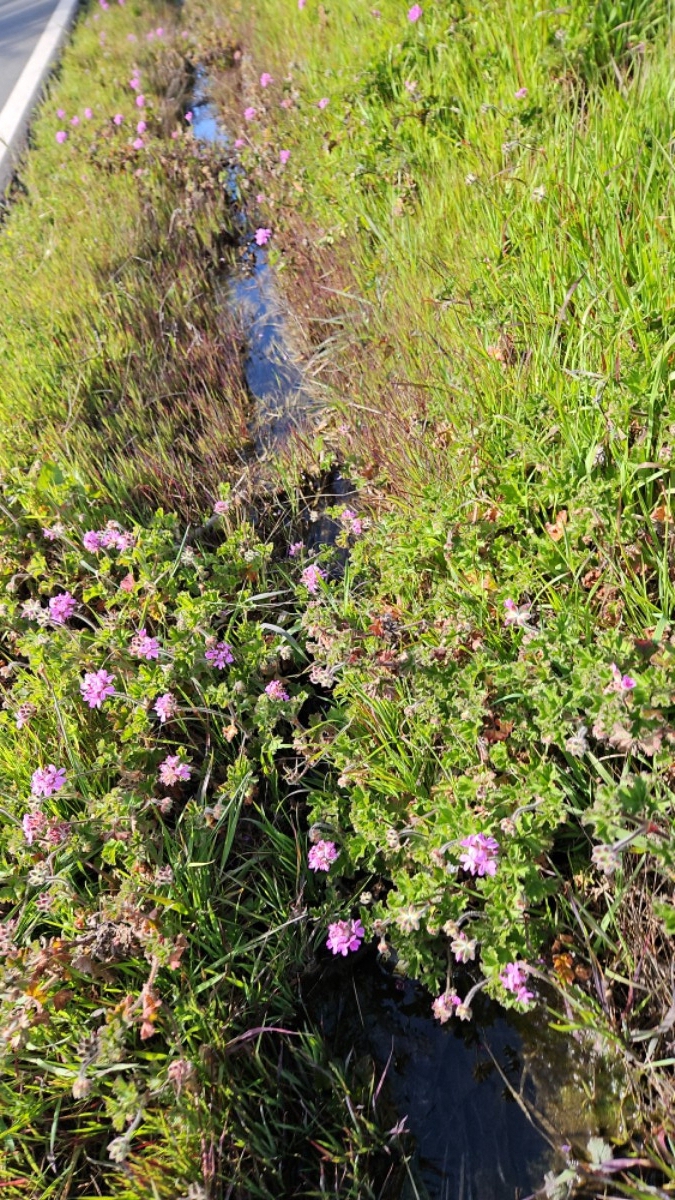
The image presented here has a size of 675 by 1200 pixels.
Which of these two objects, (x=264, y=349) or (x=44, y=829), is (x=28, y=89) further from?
(x=44, y=829)

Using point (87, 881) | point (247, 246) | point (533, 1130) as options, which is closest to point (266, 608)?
point (87, 881)

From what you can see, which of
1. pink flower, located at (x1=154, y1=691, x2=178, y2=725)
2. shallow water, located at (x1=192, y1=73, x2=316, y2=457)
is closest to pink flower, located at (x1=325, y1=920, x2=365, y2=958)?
pink flower, located at (x1=154, y1=691, x2=178, y2=725)

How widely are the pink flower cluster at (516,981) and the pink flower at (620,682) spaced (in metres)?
0.63

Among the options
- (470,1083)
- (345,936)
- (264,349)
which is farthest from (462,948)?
(264,349)

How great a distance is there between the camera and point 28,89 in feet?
23.5

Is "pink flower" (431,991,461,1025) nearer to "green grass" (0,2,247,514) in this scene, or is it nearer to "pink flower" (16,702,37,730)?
"pink flower" (16,702,37,730)

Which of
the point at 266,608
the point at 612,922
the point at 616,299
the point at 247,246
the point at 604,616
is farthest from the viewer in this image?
the point at 247,246

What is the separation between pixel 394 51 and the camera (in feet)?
12.8

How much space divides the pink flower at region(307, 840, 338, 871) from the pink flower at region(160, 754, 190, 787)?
0.41 m

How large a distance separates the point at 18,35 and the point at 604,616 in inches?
404

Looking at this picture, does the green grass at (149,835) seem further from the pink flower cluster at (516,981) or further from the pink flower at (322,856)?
the pink flower cluster at (516,981)

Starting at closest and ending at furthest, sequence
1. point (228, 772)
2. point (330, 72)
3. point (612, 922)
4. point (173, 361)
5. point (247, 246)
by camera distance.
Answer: point (612, 922)
point (228, 772)
point (173, 361)
point (330, 72)
point (247, 246)

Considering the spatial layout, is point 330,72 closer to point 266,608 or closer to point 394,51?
point 394,51

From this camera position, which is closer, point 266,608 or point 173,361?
point 266,608
